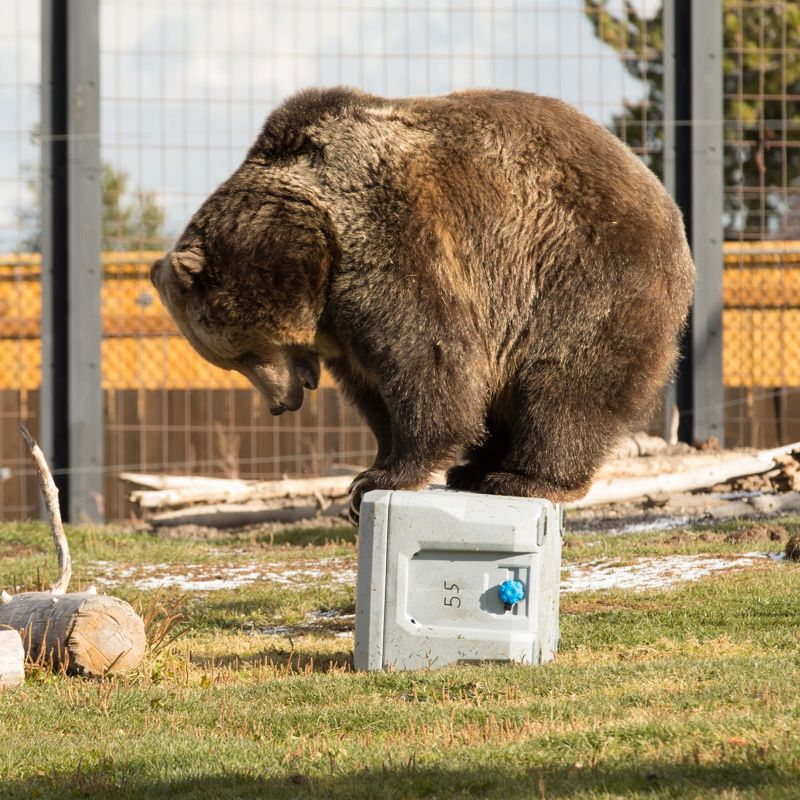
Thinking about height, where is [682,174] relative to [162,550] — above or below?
above

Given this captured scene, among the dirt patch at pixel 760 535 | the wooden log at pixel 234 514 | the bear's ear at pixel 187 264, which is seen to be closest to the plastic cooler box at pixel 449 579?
the bear's ear at pixel 187 264

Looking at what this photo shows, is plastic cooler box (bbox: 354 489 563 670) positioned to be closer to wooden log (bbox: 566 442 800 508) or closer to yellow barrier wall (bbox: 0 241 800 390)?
wooden log (bbox: 566 442 800 508)

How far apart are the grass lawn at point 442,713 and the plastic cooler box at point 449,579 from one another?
16 centimetres

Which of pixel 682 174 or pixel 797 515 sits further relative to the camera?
pixel 682 174

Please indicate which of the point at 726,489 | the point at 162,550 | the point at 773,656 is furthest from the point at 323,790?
the point at 726,489

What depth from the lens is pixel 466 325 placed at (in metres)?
5.23

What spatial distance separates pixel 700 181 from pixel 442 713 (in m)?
8.00

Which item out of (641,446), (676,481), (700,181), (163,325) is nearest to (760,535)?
(676,481)

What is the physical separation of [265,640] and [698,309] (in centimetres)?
639

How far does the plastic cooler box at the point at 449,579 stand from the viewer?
4.81 meters

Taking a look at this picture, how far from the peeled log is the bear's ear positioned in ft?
4.60

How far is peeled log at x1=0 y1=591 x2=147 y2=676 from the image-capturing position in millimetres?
5027

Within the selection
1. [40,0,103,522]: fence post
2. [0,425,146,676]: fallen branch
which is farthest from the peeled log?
[40,0,103,522]: fence post

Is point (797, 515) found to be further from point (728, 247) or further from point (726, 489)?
point (728, 247)
